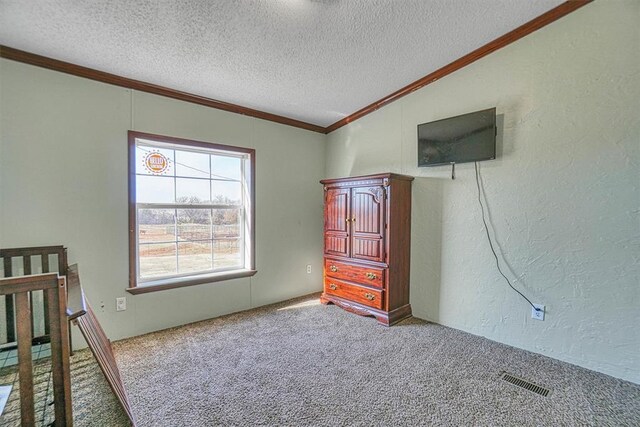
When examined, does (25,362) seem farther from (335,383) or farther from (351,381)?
(351,381)

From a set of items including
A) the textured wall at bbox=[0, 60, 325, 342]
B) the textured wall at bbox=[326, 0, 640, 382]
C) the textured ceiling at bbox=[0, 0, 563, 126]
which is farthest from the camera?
the textured wall at bbox=[0, 60, 325, 342]

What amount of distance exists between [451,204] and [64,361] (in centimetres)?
303

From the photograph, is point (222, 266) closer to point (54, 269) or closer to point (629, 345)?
point (54, 269)

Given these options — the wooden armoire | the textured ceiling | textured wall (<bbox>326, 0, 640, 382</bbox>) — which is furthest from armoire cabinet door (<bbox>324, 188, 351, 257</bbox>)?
the textured ceiling

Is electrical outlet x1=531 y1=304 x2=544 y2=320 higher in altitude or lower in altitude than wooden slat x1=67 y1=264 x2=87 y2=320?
lower

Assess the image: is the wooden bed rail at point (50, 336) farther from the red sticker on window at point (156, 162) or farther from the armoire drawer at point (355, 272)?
the armoire drawer at point (355, 272)

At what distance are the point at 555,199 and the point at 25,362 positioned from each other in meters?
3.38

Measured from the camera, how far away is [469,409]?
5.64 feet

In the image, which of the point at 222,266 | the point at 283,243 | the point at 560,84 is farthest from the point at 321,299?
the point at 560,84

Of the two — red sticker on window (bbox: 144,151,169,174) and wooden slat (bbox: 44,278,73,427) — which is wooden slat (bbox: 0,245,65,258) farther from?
wooden slat (bbox: 44,278,73,427)

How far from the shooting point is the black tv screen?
252 centimetres

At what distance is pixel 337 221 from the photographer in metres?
3.41

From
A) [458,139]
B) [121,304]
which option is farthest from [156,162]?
[458,139]

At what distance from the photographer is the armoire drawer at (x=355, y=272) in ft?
9.88
